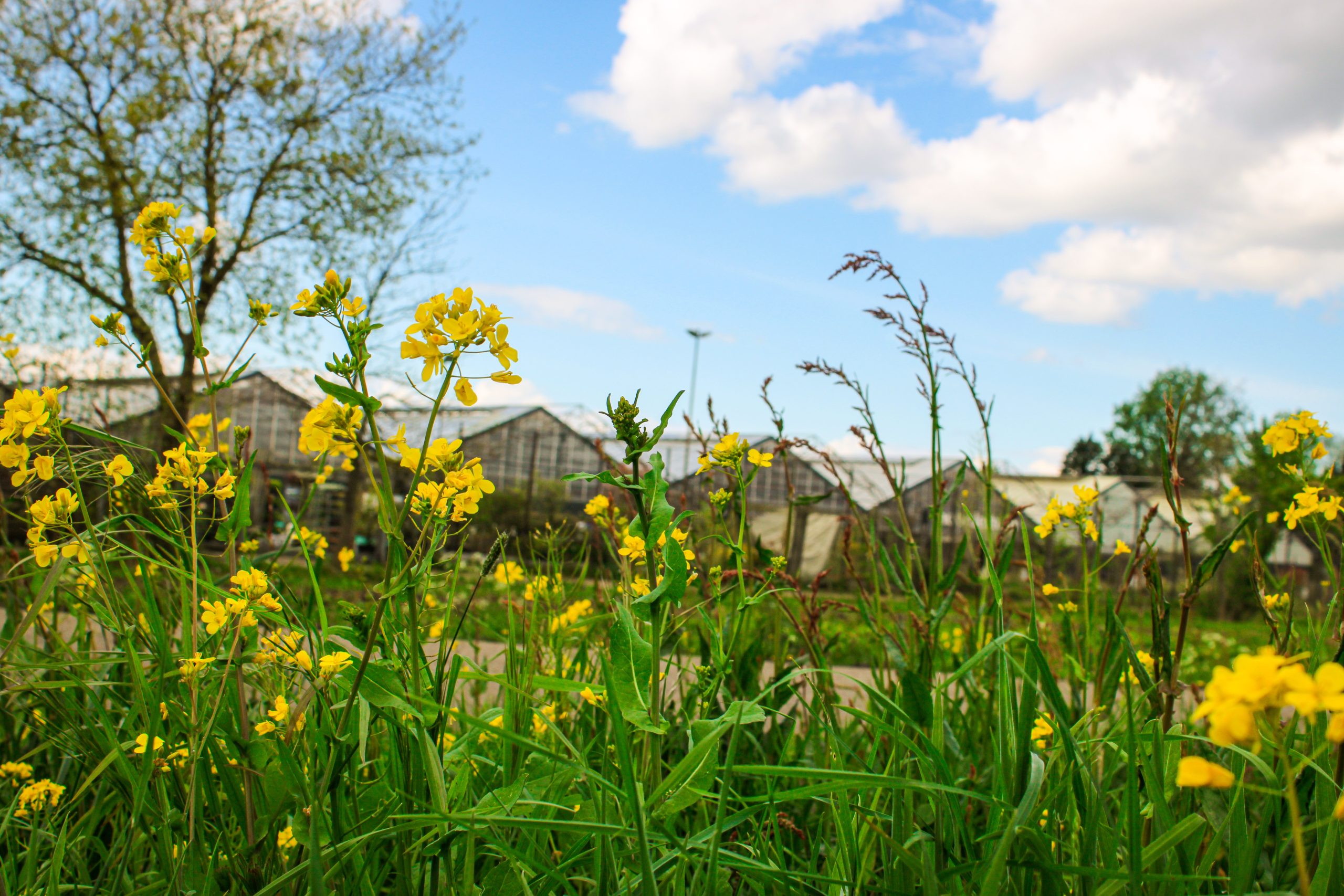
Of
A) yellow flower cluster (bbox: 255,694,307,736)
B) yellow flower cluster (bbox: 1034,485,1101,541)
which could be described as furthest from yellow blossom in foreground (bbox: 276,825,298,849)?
yellow flower cluster (bbox: 1034,485,1101,541)

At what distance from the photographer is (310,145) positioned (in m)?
9.73

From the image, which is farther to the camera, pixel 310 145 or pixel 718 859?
pixel 310 145

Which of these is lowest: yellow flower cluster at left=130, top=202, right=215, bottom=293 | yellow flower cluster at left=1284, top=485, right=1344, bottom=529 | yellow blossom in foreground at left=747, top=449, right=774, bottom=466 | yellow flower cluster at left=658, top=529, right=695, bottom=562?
yellow flower cluster at left=658, top=529, right=695, bottom=562

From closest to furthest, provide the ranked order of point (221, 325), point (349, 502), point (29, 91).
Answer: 1. point (29, 91)
2. point (221, 325)
3. point (349, 502)

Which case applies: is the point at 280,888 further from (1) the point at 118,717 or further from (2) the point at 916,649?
(2) the point at 916,649

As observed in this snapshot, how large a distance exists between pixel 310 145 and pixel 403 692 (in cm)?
1052

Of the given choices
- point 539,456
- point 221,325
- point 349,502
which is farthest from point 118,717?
point 539,456

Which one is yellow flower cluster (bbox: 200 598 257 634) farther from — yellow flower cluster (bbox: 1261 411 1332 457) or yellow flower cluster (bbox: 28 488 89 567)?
yellow flower cluster (bbox: 1261 411 1332 457)

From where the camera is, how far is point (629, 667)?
80cm

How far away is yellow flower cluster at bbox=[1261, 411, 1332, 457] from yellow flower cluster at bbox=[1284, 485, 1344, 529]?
9 centimetres

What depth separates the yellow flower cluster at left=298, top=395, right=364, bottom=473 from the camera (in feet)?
2.52

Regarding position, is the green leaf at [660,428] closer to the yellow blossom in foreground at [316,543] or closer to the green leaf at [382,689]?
the green leaf at [382,689]

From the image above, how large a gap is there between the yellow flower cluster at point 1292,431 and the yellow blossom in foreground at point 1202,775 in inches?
45.9

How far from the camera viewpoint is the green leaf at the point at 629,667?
0.78m
